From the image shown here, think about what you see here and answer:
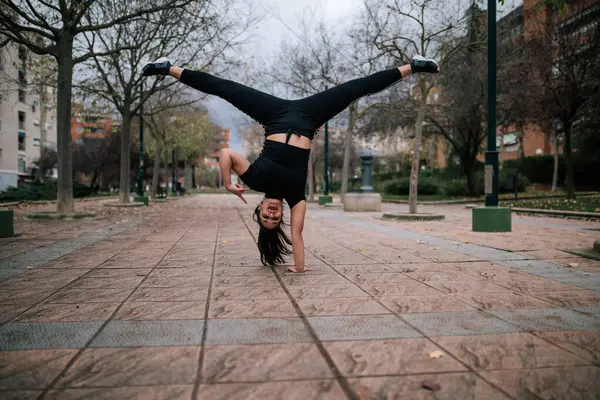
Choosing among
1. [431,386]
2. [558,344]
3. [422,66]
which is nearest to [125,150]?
[422,66]

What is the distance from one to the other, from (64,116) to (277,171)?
10.5m

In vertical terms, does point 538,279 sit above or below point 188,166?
below

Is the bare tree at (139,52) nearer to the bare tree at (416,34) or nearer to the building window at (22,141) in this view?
the bare tree at (416,34)

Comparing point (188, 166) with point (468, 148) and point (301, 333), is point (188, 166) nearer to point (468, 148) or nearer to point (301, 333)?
point (468, 148)

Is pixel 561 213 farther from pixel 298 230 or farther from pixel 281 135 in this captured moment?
pixel 281 135

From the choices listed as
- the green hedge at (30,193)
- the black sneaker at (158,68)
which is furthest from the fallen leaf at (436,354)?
the green hedge at (30,193)

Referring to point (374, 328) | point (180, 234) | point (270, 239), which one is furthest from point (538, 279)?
point (180, 234)

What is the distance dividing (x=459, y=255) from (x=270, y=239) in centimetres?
273

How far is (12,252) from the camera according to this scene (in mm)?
6727

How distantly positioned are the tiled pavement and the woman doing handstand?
2.26 ft

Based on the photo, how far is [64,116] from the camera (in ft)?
42.8

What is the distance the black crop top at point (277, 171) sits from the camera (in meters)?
4.88

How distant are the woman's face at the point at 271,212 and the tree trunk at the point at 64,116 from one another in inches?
391

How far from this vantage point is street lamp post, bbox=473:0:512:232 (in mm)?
9742
